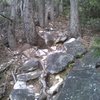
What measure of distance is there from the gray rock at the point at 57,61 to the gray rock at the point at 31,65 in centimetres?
34

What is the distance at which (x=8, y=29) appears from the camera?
825cm

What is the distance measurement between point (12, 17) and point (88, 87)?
380cm

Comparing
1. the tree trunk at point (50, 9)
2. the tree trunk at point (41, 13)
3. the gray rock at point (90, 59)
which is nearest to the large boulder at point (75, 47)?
the gray rock at point (90, 59)

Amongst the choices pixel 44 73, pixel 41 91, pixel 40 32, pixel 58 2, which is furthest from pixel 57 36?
pixel 58 2

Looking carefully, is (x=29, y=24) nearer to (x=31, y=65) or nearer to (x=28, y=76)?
(x=31, y=65)

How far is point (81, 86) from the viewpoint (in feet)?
19.1

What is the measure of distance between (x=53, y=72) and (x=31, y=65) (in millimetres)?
806

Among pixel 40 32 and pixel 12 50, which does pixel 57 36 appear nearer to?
pixel 40 32

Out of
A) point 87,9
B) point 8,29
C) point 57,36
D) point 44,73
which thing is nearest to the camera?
point 44,73

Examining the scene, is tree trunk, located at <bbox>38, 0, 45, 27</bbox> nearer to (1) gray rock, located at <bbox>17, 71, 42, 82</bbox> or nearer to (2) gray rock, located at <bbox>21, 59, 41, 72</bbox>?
(2) gray rock, located at <bbox>21, 59, 41, 72</bbox>

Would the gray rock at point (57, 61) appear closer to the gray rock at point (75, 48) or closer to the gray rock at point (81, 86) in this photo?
the gray rock at point (75, 48)

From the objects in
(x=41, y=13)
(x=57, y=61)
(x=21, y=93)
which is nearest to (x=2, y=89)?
(x=21, y=93)

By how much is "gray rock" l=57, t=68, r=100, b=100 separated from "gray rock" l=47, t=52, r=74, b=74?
18.6 inches

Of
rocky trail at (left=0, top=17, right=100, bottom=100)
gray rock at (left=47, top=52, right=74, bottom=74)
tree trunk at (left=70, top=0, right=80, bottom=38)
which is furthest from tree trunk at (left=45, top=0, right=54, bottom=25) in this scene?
gray rock at (left=47, top=52, right=74, bottom=74)
